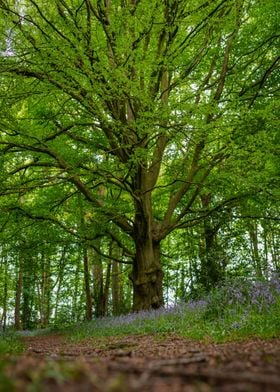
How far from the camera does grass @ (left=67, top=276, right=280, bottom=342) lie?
5250mm

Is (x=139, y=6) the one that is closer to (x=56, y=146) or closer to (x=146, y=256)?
(x=56, y=146)

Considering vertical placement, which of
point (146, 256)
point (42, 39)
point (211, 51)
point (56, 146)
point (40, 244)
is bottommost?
point (146, 256)

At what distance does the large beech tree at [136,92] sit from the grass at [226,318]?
3.03 metres

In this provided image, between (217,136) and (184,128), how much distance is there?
1201mm

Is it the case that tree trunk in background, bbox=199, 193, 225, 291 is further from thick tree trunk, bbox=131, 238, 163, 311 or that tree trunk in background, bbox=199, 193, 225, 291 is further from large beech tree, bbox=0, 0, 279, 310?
thick tree trunk, bbox=131, 238, 163, 311

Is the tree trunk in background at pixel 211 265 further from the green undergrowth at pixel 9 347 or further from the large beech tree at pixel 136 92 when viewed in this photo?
the green undergrowth at pixel 9 347

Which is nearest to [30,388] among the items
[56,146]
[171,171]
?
[56,146]

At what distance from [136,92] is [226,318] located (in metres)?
4.64

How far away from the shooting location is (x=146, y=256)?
40.0 feet

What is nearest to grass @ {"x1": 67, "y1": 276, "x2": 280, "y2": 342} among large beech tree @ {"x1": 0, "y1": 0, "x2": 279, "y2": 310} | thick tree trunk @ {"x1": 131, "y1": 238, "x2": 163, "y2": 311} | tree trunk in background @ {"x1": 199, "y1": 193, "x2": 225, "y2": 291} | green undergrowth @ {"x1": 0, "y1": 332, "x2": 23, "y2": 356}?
green undergrowth @ {"x1": 0, "y1": 332, "x2": 23, "y2": 356}

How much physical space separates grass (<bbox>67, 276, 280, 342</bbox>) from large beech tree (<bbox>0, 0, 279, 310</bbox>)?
303 centimetres

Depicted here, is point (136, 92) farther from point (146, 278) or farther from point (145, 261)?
point (146, 278)

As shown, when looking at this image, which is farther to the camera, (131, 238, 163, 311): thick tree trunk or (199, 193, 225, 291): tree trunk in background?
(199, 193, 225, 291): tree trunk in background

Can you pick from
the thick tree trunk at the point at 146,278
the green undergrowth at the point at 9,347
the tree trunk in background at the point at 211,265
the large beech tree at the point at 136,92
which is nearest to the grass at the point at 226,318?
the green undergrowth at the point at 9,347
